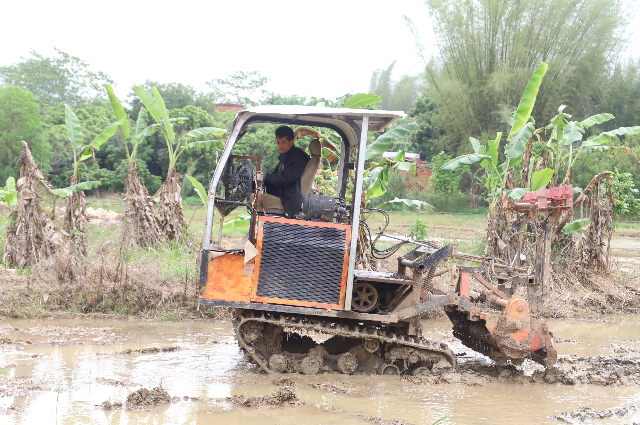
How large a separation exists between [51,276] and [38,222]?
4.62 feet

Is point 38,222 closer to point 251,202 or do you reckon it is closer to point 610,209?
point 251,202

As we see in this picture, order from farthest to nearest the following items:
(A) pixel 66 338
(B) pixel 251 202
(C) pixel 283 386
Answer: (A) pixel 66 338
(B) pixel 251 202
(C) pixel 283 386

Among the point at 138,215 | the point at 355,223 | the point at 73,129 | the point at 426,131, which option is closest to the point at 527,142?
the point at 355,223

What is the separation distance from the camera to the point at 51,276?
30.9 ft

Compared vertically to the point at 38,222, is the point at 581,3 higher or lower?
higher

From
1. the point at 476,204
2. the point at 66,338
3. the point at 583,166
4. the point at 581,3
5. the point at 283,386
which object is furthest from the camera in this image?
the point at 476,204

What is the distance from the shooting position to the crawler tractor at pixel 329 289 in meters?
5.85

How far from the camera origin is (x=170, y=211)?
12.5m

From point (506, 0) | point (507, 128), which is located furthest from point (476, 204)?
point (506, 0)

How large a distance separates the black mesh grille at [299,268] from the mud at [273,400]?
0.96 metres

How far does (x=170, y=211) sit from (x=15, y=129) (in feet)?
59.8

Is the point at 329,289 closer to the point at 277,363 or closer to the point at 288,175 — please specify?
the point at 277,363

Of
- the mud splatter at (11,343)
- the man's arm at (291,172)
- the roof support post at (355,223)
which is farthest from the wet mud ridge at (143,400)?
the mud splatter at (11,343)

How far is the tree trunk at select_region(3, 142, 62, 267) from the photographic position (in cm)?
1025
